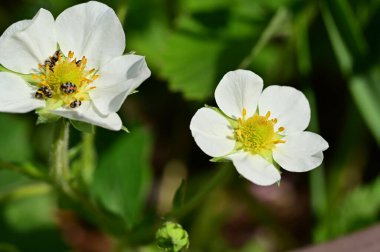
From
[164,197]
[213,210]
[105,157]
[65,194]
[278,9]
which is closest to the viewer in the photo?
[65,194]

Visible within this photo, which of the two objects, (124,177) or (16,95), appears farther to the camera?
(124,177)

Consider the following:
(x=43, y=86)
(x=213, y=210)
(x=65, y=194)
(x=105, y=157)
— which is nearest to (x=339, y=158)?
(x=213, y=210)

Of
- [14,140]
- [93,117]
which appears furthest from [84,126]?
[14,140]

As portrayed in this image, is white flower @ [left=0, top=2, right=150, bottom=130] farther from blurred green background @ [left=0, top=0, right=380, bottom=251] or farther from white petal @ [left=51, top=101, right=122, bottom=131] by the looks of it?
blurred green background @ [left=0, top=0, right=380, bottom=251]

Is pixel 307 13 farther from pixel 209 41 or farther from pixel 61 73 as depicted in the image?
pixel 61 73

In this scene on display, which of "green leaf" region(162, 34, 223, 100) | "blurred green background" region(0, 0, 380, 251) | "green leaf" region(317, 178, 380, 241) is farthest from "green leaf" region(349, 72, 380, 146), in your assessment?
"green leaf" region(162, 34, 223, 100)

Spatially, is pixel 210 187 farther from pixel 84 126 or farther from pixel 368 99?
pixel 368 99
